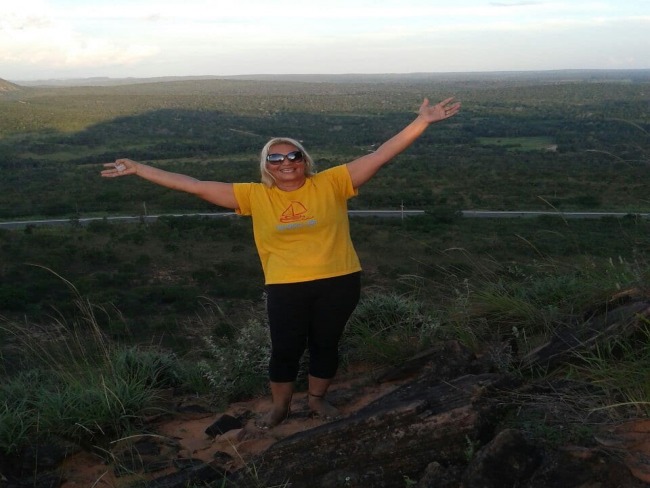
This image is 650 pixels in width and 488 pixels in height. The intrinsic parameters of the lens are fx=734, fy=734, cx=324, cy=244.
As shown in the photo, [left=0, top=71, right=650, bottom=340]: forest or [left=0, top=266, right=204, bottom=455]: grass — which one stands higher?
[left=0, top=266, right=204, bottom=455]: grass

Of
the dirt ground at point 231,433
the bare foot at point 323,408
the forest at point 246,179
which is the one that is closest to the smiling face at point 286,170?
the bare foot at point 323,408

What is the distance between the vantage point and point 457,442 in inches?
110

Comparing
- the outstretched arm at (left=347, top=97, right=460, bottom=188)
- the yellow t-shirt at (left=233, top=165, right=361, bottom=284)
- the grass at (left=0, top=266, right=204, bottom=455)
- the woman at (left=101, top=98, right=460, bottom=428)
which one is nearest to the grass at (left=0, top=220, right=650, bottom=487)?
the grass at (left=0, top=266, right=204, bottom=455)

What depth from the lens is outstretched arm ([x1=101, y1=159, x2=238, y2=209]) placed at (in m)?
3.48

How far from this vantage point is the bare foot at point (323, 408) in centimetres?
356

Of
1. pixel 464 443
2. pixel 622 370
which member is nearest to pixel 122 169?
pixel 464 443

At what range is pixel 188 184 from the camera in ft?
11.6

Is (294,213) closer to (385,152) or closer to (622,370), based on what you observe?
(385,152)

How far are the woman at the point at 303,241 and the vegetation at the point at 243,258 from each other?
2.55ft

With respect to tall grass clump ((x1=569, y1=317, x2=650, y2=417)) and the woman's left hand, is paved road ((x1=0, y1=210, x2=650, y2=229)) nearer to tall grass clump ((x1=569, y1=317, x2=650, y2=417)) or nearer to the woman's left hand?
the woman's left hand

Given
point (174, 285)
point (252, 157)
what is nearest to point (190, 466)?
point (174, 285)

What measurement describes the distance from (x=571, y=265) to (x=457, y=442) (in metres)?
2.69

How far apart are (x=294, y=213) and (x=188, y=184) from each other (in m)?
0.57

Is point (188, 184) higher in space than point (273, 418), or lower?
higher
